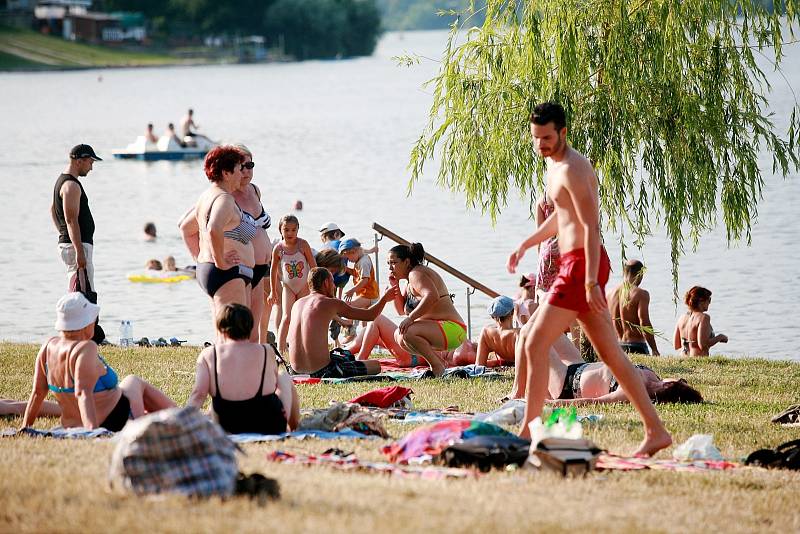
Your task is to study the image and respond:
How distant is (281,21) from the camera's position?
392 ft

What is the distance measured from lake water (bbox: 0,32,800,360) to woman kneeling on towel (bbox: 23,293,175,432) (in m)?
9.56

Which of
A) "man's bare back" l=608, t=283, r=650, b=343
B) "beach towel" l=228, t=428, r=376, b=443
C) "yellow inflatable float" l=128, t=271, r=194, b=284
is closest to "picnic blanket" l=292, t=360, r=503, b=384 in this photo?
"man's bare back" l=608, t=283, r=650, b=343

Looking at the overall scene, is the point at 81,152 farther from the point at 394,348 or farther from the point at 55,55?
the point at 55,55

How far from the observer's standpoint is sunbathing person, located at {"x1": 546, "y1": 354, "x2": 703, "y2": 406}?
30.2 feet

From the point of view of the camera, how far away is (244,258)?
9.43m

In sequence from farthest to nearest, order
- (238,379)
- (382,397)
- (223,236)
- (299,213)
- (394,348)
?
(299,213) < (394,348) < (223,236) < (382,397) < (238,379)

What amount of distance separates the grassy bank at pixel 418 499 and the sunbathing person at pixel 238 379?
26cm

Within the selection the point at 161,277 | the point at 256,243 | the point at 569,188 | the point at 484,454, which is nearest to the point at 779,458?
the point at 484,454

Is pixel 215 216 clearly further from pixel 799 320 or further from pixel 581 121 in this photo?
pixel 799 320

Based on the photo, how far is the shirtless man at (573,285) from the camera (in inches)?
273

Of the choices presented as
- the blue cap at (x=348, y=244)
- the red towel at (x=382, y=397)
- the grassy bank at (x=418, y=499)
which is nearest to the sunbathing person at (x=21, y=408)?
the grassy bank at (x=418, y=499)

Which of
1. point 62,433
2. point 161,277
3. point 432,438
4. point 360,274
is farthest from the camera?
point 161,277

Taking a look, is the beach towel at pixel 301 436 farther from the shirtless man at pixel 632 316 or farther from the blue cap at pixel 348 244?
the blue cap at pixel 348 244

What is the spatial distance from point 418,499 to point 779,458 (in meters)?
2.44
